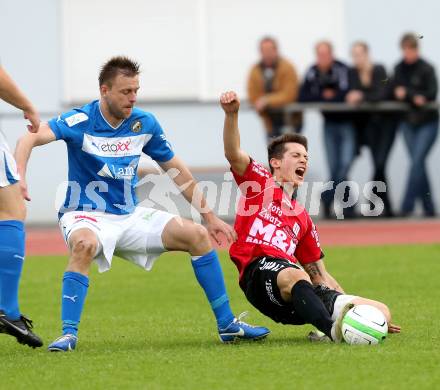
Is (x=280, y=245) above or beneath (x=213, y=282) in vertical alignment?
above

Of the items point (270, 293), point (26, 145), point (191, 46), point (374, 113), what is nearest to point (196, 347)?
point (270, 293)

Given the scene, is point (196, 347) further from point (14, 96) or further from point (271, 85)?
point (271, 85)

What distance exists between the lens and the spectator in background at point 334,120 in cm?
1741

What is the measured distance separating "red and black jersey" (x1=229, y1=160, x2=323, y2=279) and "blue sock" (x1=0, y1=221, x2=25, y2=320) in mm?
1423

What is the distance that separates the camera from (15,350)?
7707mm

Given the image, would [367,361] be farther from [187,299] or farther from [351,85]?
[351,85]

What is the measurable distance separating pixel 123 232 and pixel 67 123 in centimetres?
80

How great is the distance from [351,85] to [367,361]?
11120mm

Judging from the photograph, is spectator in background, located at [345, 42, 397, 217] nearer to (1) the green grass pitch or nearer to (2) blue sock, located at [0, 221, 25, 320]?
(1) the green grass pitch

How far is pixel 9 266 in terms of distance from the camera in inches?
298

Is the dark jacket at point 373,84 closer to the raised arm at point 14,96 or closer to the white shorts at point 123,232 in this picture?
the white shorts at point 123,232

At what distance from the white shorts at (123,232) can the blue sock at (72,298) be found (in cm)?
21

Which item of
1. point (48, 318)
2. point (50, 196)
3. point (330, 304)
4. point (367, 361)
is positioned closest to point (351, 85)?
point (50, 196)

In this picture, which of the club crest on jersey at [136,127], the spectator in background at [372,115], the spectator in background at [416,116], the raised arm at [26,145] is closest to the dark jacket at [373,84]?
the spectator in background at [372,115]
